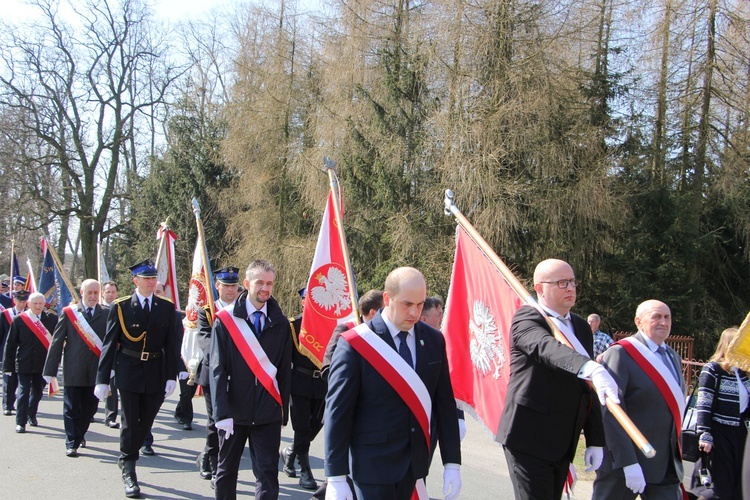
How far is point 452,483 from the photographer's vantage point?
3.50 m

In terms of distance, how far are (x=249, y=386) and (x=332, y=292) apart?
2029 mm

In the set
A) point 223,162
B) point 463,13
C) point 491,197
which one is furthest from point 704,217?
point 223,162

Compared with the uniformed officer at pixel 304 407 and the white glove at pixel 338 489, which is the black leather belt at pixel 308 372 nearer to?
the uniformed officer at pixel 304 407

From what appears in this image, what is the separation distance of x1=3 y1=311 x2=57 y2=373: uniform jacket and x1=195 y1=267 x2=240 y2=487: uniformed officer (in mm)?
3531

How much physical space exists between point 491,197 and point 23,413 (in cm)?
1061

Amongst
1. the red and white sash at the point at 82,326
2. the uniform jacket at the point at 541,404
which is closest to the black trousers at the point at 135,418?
the red and white sash at the point at 82,326

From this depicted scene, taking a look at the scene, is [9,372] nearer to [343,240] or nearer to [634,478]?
[343,240]

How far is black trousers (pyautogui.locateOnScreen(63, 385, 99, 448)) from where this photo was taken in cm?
772

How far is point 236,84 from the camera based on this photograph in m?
25.5

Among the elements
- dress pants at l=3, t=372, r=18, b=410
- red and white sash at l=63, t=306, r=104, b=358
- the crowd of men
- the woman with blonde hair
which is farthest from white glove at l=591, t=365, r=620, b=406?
dress pants at l=3, t=372, r=18, b=410

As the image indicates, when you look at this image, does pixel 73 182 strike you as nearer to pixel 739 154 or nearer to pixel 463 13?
pixel 463 13

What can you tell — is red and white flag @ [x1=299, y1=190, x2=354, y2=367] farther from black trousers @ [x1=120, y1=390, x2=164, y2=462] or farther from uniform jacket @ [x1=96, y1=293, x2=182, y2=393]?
black trousers @ [x1=120, y1=390, x2=164, y2=462]

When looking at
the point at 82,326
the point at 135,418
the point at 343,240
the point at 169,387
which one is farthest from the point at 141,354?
the point at 82,326

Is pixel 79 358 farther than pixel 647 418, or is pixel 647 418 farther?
pixel 79 358
